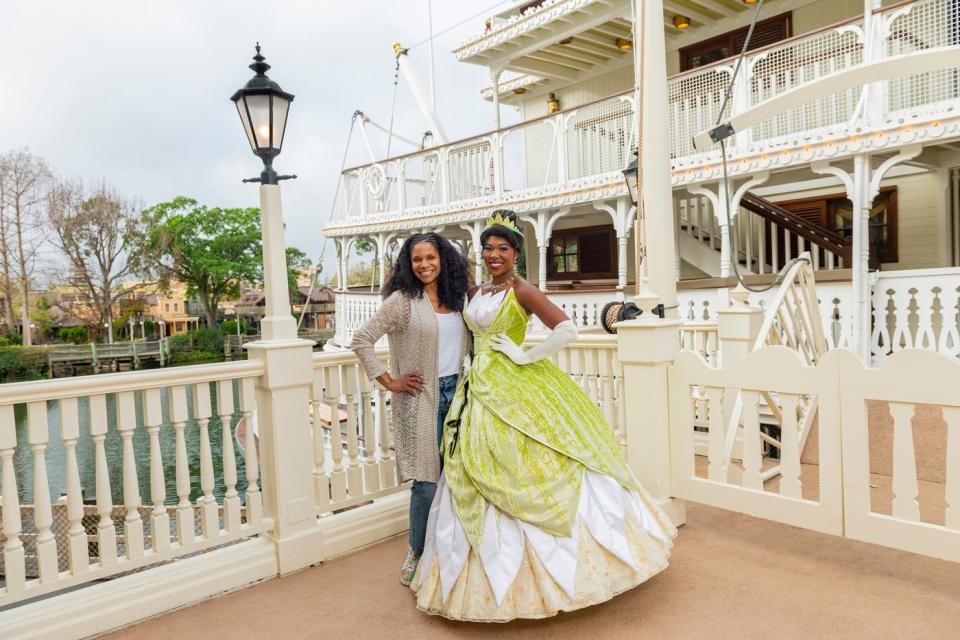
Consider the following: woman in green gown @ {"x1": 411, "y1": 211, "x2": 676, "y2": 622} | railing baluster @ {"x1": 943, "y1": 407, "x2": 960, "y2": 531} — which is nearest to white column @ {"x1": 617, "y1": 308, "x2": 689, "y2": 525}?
woman in green gown @ {"x1": 411, "y1": 211, "x2": 676, "y2": 622}

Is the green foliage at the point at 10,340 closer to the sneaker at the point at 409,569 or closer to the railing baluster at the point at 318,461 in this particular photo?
the railing baluster at the point at 318,461

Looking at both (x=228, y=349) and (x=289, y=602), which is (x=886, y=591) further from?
(x=228, y=349)

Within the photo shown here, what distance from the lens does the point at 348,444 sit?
3756 millimetres

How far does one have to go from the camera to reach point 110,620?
2.79 m

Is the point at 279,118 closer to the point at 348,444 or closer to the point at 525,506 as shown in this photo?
the point at 348,444

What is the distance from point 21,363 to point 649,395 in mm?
38962

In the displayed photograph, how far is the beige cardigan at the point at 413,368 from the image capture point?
120 inches

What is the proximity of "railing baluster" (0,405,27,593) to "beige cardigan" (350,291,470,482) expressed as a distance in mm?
1437

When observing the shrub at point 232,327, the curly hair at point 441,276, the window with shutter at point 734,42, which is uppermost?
the window with shutter at point 734,42

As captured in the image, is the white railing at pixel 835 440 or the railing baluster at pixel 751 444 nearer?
the white railing at pixel 835 440

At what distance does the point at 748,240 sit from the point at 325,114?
181 metres

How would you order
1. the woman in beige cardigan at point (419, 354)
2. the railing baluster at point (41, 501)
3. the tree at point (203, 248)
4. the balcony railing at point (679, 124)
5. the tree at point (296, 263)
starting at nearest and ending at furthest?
1. the railing baluster at point (41, 501)
2. the woman in beige cardigan at point (419, 354)
3. the balcony railing at point (679, 124)
4. the tree at point (203, 248)
5. the tree at point (296, 263)

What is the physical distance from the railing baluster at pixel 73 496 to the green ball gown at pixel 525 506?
148 centimetres

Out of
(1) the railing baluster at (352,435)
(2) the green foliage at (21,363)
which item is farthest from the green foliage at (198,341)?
(1) the railing baluster at (352,435)
